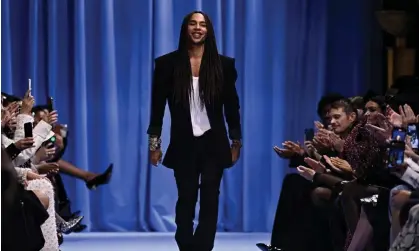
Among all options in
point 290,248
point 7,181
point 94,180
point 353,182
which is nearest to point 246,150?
point 94,180

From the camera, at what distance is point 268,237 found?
7.91m

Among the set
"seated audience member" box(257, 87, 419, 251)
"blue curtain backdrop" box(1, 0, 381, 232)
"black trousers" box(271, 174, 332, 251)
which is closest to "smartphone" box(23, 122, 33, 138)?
"seated audience member" box(257, 87, 419, 251)

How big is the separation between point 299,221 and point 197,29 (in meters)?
1.30

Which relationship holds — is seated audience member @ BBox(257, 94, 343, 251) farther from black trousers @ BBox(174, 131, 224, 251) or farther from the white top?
the white top

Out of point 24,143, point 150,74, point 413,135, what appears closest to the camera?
point 413,135

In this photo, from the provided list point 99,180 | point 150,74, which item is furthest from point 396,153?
point 150,74

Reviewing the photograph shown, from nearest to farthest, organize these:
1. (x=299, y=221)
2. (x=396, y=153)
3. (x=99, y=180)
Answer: (x=396, y=153) < (x=299, y=221) < (x=99, y=180)

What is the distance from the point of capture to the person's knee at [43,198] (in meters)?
5.51

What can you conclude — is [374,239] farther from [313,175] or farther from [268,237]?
[268,237]

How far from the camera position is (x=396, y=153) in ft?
14.7

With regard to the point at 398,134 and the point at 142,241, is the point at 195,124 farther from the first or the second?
the point at 142,241

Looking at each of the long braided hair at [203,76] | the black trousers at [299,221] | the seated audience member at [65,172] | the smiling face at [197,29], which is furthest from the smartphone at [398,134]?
the seated audience member at [65,172]

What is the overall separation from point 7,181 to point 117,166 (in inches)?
216

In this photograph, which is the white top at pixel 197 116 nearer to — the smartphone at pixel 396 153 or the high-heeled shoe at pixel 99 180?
the smartphone at pixel 396 153
